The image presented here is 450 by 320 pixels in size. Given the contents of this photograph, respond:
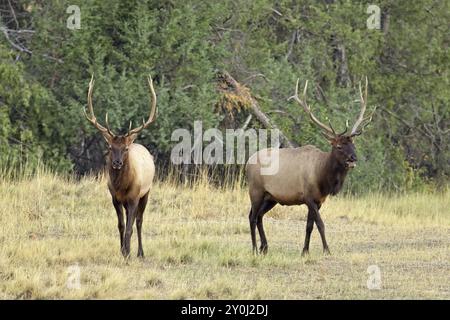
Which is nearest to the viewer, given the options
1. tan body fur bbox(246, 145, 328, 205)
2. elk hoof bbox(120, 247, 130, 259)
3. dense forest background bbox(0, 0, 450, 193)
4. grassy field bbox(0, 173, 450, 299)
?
grassy field bbox(0, 173, 450, 299)

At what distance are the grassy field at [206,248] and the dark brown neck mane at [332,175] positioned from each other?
87cm

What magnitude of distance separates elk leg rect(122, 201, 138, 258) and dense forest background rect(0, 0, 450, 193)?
260 inches

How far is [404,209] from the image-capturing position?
2069 centimetres

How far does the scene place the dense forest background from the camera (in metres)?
21.0

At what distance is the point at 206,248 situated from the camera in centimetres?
1441

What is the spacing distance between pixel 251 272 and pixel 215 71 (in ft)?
32.9

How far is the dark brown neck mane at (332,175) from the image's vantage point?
1453 centimetres

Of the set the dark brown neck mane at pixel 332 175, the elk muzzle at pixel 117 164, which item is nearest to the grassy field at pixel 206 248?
the dark brown neck mane at pixel 332 175

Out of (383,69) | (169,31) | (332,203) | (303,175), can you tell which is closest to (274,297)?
(303,175)

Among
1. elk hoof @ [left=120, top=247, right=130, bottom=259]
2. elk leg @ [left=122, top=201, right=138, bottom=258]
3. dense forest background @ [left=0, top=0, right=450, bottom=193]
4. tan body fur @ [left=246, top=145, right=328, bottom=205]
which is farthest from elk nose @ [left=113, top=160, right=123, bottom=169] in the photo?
dense forest background @ [left=0, top=0, right=450, bottom=193]

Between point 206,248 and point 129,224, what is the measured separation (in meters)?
1.28

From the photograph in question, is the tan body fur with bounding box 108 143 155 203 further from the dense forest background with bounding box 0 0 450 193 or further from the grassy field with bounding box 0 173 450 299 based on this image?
the dense forest background with bounding box 0 0 450 193

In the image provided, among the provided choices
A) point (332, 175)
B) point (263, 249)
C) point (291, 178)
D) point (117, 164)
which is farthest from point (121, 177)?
point (332, 175)
